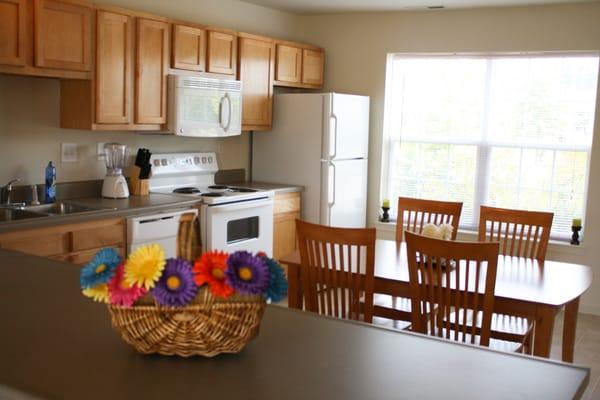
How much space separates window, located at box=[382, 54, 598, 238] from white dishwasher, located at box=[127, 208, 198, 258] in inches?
97.9

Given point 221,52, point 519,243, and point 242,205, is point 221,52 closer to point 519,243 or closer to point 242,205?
point 242,205

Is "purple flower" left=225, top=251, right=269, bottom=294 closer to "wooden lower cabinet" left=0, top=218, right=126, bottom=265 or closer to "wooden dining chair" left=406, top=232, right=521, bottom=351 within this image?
"wooden dining chair" left=406, top=232, right=521, bottom=351

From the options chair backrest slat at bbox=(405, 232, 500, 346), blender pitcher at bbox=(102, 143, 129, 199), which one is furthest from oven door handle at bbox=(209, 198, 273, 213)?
chair backrest slat at bbox=(405, 232, 500, 346)

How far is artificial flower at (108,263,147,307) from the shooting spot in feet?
3.81

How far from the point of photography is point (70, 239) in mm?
3512

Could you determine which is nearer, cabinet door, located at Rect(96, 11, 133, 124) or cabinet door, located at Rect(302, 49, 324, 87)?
cabinet door, located at Rect(96, 11, 133, 124)

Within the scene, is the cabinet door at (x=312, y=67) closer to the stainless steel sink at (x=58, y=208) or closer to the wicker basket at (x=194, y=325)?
the stainless steel sink at (x=58, y=208)

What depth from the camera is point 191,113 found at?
15.2 ft

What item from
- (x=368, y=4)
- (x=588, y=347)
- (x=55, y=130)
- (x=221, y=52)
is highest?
(x=368, y=4)

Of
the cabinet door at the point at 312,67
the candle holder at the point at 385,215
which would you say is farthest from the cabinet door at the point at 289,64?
the candle holder at the point at 385,215

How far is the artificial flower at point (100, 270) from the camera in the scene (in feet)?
3.92

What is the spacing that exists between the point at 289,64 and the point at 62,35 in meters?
2.30

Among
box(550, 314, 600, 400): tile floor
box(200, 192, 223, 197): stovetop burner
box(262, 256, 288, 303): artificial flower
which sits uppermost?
box(262, 256, 288, 303): artificial flower

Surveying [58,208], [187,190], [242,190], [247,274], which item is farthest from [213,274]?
[242,190]
